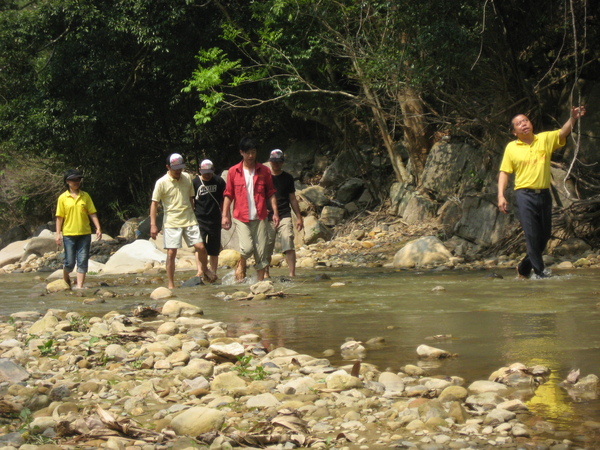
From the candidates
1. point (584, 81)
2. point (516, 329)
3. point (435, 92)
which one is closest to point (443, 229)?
point (435, 92)

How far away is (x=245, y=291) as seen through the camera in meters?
9.63

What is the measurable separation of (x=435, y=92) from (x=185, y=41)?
31.0 feet

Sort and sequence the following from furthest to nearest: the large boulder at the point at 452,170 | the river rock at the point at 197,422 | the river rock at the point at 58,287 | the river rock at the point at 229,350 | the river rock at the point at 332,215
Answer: the river rock at the point at 332,215, the large boulder at the point at 452,170, the river rock at the point at 58,287, the river rock at the point at 229,350, the river rock at the point at 197,422

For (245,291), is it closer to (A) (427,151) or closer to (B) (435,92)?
(B) (435,92)

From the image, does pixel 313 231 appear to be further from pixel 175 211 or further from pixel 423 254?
pixel 175 211

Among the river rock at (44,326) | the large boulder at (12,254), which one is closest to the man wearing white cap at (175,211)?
the river rock at (44,326)

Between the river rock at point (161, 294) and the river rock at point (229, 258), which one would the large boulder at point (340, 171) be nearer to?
the river rock at point (229, 258)

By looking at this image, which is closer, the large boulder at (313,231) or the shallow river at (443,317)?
the shallow river at (443,317)

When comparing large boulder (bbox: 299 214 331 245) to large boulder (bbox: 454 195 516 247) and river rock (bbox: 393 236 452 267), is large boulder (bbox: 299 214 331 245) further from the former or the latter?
river rock (bbox: 393 236 452 267)

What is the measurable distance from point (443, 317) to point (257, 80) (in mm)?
11637

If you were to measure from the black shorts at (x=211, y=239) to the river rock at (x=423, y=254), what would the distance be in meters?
3.17

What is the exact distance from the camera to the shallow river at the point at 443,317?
4.78m

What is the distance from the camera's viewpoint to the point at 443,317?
6.82 metres

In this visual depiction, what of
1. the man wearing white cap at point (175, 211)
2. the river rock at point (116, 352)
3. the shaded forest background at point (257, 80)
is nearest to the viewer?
the river rock at point (116, 352)
